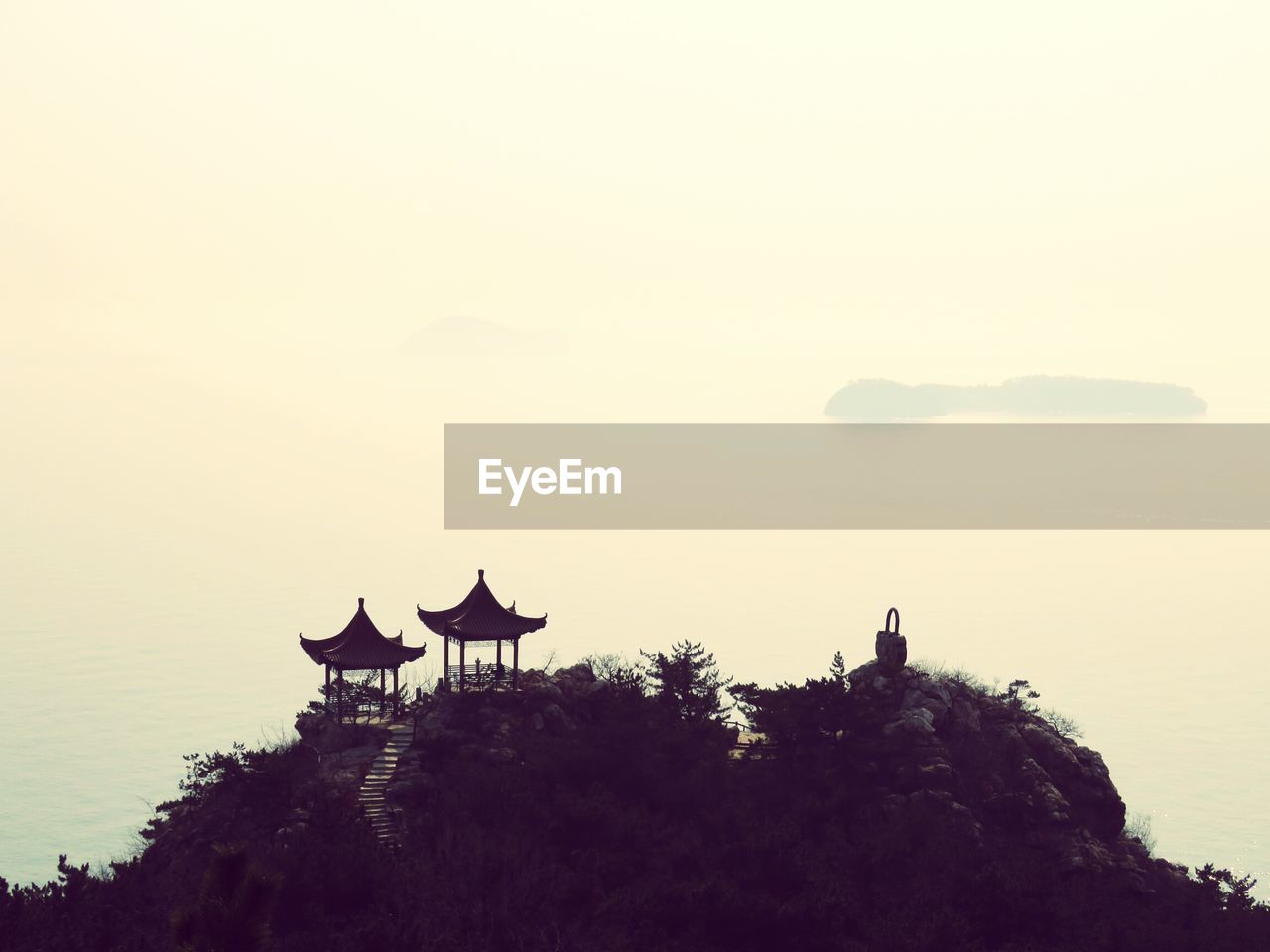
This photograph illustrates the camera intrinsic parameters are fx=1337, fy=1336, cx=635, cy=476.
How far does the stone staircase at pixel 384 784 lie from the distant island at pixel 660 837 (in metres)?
0.11

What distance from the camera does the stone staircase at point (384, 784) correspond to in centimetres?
4453

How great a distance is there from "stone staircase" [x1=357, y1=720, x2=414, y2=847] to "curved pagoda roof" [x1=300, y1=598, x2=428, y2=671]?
252 cm

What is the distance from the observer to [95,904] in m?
39.4

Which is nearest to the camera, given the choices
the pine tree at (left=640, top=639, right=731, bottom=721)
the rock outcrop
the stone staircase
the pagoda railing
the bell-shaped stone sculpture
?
the stone staircase

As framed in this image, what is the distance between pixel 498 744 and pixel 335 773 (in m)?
5.87

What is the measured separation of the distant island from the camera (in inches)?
1475

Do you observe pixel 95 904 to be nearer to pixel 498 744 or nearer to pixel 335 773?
pixel 335 773

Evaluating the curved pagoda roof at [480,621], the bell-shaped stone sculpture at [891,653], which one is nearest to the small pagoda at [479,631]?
the curved pagoda roof at [480,621]

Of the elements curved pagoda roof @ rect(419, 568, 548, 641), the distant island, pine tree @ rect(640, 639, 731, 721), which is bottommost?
the distant island

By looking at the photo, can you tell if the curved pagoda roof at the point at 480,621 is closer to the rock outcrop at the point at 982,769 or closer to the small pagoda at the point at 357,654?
the small pagoda at the point at 357,654

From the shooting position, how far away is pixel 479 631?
168ft

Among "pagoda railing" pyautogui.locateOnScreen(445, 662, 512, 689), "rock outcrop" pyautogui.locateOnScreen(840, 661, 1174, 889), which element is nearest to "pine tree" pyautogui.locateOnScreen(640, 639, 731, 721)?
"rock outcrop" pyautogui.locateOnScreen(840, 661, 1174, 889)

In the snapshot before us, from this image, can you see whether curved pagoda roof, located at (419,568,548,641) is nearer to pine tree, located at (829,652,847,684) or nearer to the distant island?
the distant island

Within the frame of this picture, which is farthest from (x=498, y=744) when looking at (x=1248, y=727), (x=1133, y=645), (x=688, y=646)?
(x=1133, y=645)
